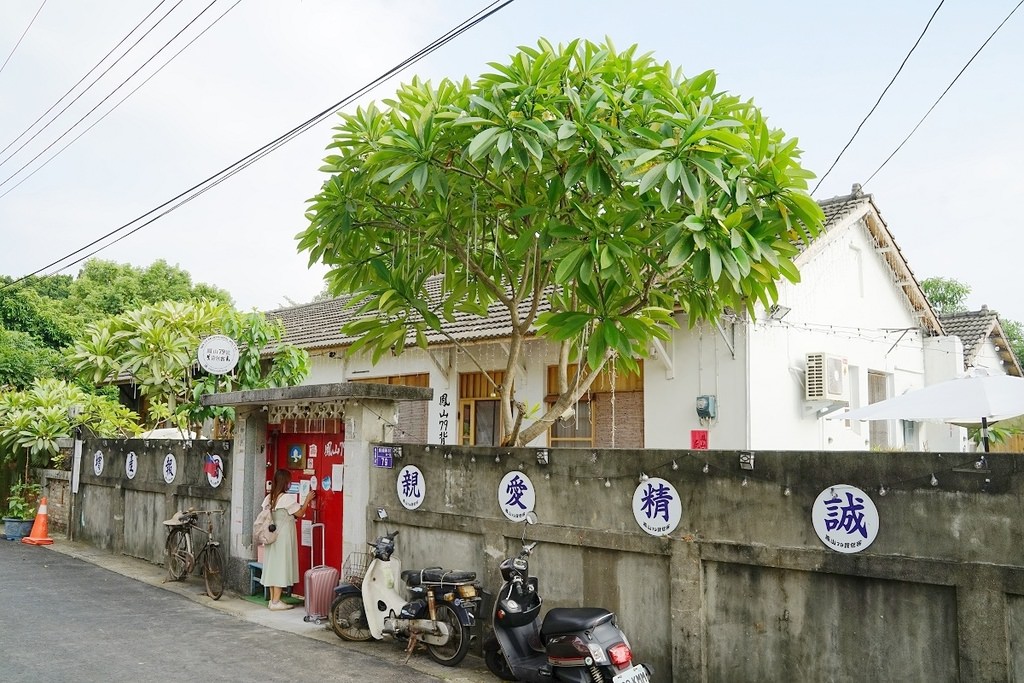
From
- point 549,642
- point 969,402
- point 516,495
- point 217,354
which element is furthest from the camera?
point 217,354

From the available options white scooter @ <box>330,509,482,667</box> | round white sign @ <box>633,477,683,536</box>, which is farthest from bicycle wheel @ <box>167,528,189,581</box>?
round white sign @ <box>633,477,683,536</box>

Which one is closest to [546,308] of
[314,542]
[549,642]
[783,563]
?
[314,542]

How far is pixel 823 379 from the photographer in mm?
12289

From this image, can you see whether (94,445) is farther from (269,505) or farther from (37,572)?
(269,505)

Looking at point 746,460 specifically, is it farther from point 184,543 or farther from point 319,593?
point 184,543

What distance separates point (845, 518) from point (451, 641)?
3624 millimetres

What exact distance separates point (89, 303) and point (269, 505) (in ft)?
82.4

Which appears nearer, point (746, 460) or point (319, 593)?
point (746, 460)

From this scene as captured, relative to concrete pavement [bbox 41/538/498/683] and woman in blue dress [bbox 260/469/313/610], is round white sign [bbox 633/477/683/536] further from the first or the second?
woman in blue dress [bbox 260/469/313/610]

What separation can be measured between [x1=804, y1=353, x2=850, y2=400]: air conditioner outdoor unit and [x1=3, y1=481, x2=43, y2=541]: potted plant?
14482mm

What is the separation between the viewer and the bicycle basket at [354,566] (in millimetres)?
8626

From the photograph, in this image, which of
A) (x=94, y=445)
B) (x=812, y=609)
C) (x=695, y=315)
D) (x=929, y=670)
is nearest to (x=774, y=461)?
(x=812, y=609)

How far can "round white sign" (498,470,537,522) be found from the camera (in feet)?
24.8

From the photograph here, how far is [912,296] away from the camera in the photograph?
15.7m
